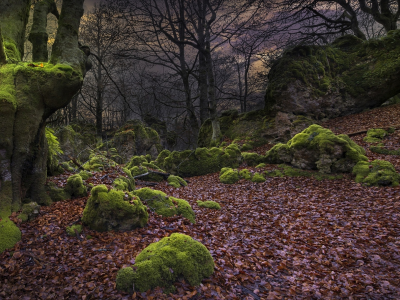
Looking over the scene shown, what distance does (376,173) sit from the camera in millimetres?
7430

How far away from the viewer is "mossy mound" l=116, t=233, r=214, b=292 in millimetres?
2926

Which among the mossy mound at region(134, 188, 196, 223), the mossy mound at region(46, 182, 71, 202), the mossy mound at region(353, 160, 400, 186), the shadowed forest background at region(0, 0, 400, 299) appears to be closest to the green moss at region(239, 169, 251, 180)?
the shadowed forest background at region(0, 0, 400, 299)

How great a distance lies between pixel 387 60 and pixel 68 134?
22.8 meters

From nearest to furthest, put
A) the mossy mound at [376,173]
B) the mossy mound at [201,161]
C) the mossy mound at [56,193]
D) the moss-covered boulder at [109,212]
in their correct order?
1. the moss-covered boulder at [109,212]
2. the mossy mound at [56,193]
3. the mossy mound at [376,173]
4. the mossy mound at [201,161]

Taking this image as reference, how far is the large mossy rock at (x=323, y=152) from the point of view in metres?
8.73

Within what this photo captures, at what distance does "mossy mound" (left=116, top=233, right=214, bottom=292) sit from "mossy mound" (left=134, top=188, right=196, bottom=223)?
1.83m

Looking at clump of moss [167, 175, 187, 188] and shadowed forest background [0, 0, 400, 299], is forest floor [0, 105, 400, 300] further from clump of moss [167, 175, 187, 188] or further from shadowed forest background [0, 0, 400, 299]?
clump of moss [167, 175, 187, 188]

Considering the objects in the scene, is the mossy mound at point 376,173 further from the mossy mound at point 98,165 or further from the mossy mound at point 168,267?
the mossy mound at point 98,165

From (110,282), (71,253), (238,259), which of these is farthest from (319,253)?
(71,253)

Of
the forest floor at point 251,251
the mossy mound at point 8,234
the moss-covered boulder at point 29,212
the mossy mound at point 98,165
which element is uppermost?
the mossy mound at point 98,165

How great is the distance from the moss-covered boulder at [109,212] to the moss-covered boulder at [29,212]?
915mm

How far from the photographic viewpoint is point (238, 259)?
4.01 meters

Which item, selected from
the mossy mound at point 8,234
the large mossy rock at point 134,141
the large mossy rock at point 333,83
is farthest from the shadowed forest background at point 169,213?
the large mossy rock at point 134,141

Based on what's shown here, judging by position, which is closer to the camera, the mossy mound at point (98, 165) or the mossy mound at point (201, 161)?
the mossy mound at point (98, 165)
